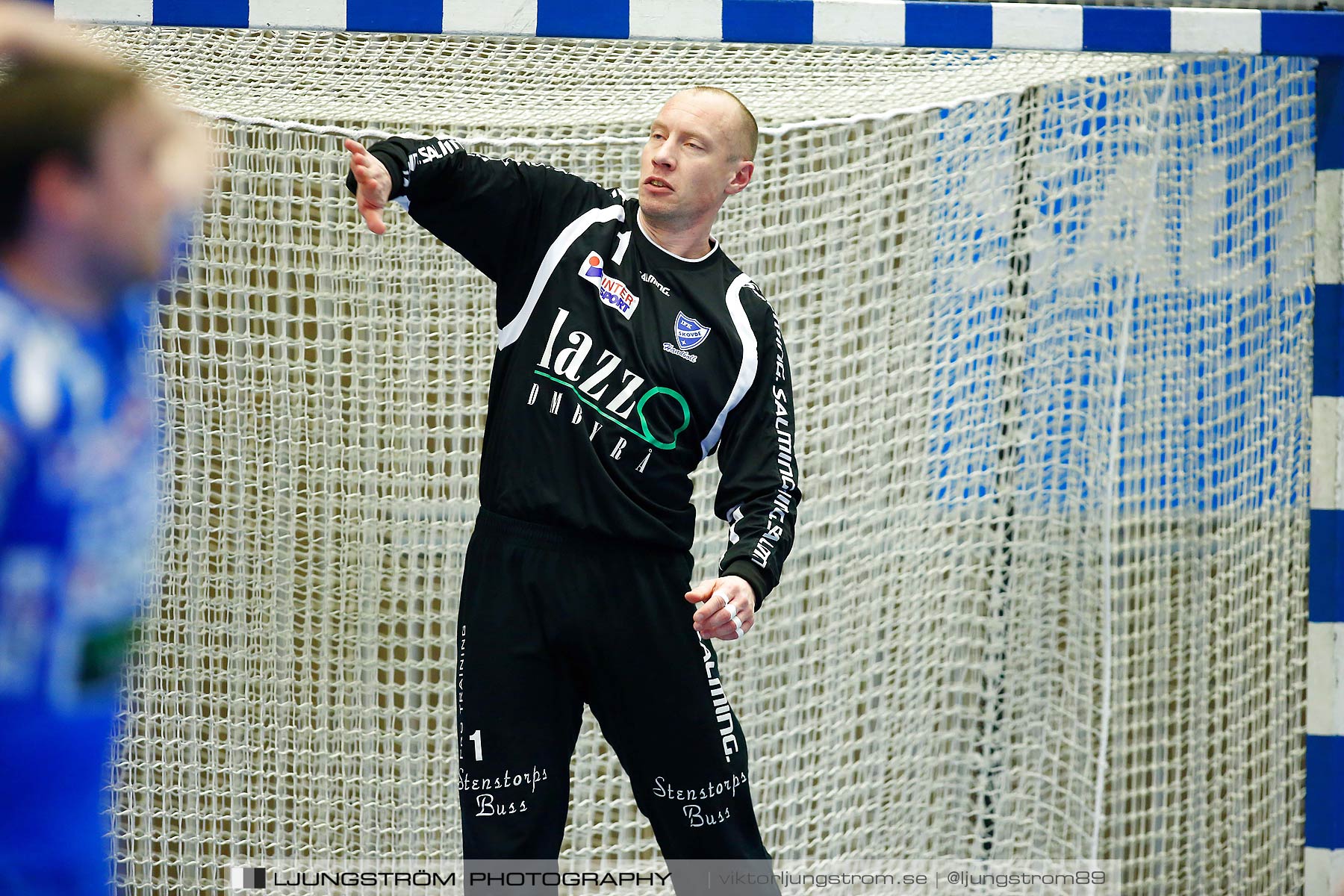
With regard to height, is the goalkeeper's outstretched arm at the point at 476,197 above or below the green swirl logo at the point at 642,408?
above

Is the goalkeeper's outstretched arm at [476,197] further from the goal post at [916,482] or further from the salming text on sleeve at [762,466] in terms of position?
the goal post at [916,482]

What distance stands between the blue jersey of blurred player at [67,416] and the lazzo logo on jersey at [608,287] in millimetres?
1188

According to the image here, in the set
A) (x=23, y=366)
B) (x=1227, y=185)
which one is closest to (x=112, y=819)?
(x=23, y=366)

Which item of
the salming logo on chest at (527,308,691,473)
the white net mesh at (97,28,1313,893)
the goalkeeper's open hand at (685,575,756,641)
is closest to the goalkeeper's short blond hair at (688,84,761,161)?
the salming logo on chest at (527,308,691,473)

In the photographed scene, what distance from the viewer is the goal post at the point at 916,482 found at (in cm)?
328

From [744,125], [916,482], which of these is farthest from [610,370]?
[916,482]

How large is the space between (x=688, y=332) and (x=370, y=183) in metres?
0.62

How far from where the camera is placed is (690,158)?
2465 mm

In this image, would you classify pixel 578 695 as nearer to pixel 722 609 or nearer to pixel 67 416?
pixel 722 609

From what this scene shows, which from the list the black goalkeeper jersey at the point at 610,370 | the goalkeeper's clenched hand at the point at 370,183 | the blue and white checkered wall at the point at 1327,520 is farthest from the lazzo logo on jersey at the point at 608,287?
the blue and white checkered wall at the point at 1327,520

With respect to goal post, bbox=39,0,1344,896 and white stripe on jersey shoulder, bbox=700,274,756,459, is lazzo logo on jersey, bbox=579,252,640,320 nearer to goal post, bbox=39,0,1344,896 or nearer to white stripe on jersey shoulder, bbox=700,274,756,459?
white stripe on jersey shoulder, bbox=700,274,756,459

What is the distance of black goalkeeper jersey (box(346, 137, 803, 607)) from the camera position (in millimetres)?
2336

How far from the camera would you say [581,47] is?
3.01 metres

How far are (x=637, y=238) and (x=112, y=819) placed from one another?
209cm
